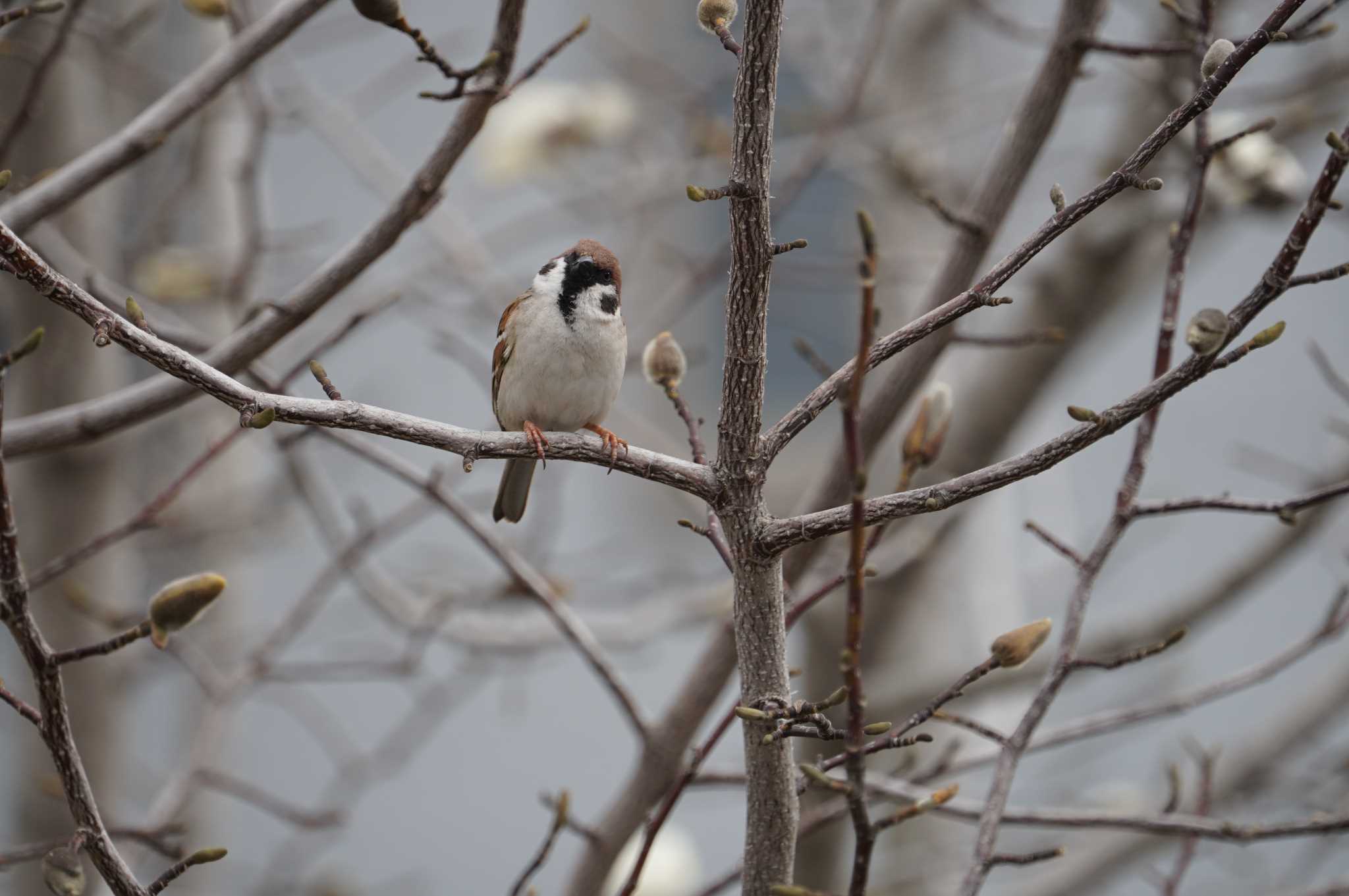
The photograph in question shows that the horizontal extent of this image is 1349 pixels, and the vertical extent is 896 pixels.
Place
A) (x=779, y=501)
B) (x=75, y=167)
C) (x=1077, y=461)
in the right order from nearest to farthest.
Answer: (x=75, y=167)
(x=779, y=501)
(x=1077, y=461)

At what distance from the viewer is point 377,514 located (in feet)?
18.7

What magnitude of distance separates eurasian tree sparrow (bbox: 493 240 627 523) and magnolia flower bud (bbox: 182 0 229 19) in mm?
611

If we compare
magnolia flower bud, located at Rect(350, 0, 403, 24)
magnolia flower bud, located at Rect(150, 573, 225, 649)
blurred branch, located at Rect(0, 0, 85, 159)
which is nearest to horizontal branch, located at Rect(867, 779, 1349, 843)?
magnolia flower bud, located at Rect(150, 573, 225, 649)

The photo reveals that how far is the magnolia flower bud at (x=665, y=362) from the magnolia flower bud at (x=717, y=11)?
0.34 meters

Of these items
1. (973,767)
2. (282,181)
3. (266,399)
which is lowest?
(266,399)

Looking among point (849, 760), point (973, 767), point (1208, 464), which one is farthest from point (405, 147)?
point (849, 760)

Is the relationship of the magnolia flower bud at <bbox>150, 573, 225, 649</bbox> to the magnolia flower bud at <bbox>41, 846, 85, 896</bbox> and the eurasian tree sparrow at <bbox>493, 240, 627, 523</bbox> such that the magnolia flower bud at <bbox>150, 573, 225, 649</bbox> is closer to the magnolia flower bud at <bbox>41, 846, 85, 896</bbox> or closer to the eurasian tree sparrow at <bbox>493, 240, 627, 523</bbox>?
the magnolia flower bud at <bbox>41, 846, 85, 896</bbox>

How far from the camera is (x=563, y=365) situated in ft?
5.93

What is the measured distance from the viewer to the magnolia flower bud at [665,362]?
1228 millimetres

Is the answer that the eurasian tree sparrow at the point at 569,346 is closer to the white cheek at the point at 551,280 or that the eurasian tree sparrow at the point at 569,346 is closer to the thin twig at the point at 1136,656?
the white cheek at the point at 551,280

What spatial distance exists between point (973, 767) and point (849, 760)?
1.02 metres

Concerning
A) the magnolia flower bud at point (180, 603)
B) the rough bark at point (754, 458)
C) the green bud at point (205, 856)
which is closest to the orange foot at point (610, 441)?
the rough bark at point (754, 458)

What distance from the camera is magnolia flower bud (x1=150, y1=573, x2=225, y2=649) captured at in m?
0.90

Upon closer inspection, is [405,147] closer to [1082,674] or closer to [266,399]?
[1082,674]
